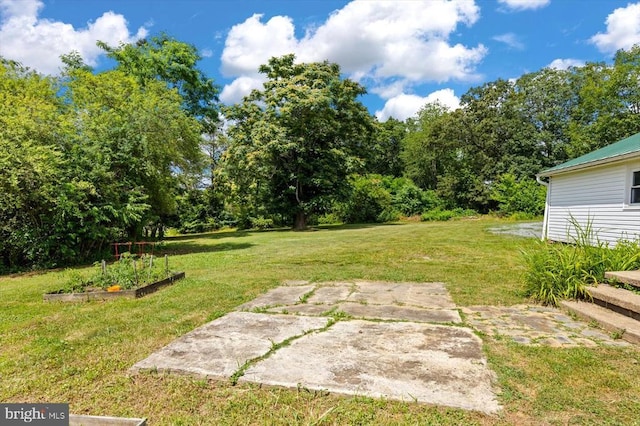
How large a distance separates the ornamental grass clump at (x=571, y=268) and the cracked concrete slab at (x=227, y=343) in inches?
108

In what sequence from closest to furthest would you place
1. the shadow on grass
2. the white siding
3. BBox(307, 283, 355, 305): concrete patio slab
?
BBox(307, 283, 355, 305): concrete patio slab
the white siding
the shadow on grass

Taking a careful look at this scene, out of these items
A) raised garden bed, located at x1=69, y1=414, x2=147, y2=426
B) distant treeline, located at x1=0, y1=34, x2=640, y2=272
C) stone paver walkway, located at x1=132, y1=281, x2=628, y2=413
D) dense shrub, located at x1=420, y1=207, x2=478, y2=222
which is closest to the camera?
raised garden bed, located at x1=69, y1=414, x2=147, y2=426

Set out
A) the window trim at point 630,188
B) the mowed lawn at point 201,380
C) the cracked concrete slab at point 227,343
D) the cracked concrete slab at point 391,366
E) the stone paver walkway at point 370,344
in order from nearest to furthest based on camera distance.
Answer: the mowed lawn at point 201,380 < the cracked concrete slab at point 391,366 < the stone paver walkway at point 370,344 < the cracked concrete slab at point 227,343 < the window trim at point 630,188

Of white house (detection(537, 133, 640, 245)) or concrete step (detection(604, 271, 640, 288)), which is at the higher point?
white house (detection(537, 133, 640, 245))

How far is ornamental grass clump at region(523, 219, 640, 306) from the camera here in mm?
4180

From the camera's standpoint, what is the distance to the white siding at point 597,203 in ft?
27.6

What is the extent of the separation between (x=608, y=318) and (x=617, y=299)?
0.90 ft

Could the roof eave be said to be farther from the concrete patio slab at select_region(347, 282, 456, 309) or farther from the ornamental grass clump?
the concrete patio slab at select_region(347, 282, 456, 309)

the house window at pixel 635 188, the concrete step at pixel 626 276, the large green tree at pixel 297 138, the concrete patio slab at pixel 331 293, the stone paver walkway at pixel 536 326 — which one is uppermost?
the large green tree at pixel 297 138

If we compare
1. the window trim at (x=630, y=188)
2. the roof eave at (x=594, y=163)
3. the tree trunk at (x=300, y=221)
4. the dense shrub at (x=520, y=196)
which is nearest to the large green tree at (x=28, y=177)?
the roof eave at (x=594, y=163)

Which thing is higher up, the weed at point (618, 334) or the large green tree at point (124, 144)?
the large green tree at point (124, 144)

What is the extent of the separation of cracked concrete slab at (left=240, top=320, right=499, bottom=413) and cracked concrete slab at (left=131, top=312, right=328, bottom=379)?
18cm

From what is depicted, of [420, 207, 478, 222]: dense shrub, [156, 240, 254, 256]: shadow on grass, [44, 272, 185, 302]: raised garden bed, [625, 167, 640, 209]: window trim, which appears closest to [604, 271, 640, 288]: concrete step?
[625, 167, 640, 209]: window trim

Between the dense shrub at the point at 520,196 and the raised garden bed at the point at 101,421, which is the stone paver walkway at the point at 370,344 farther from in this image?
the dense shrub at the point at 520,196
